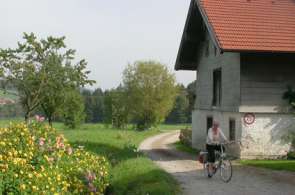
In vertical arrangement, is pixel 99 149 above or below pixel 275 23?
below

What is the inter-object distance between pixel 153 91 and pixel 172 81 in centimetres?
405

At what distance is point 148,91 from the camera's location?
6688cm

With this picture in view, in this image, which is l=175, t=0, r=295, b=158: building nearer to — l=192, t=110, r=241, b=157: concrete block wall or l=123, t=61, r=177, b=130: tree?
l=192, t=110, r=241, b=157: concrete block wall

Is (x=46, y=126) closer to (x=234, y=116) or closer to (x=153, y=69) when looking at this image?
(x=234, y=116)

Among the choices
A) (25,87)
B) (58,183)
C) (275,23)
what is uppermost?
(275,23)

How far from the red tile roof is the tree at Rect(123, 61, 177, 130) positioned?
4306cm

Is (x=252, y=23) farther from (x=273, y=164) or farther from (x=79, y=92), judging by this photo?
(x=79, y=92)

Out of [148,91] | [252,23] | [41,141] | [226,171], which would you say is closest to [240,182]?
[226,171]

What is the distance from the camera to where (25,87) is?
111ft

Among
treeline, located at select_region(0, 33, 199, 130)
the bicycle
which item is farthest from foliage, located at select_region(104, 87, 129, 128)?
the bicycle

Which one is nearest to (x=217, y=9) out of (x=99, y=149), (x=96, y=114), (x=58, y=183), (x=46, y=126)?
(x=99, y=149)

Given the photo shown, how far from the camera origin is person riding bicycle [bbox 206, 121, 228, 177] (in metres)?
15.2

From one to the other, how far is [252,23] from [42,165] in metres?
14.5

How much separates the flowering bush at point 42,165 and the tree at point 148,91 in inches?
2070
